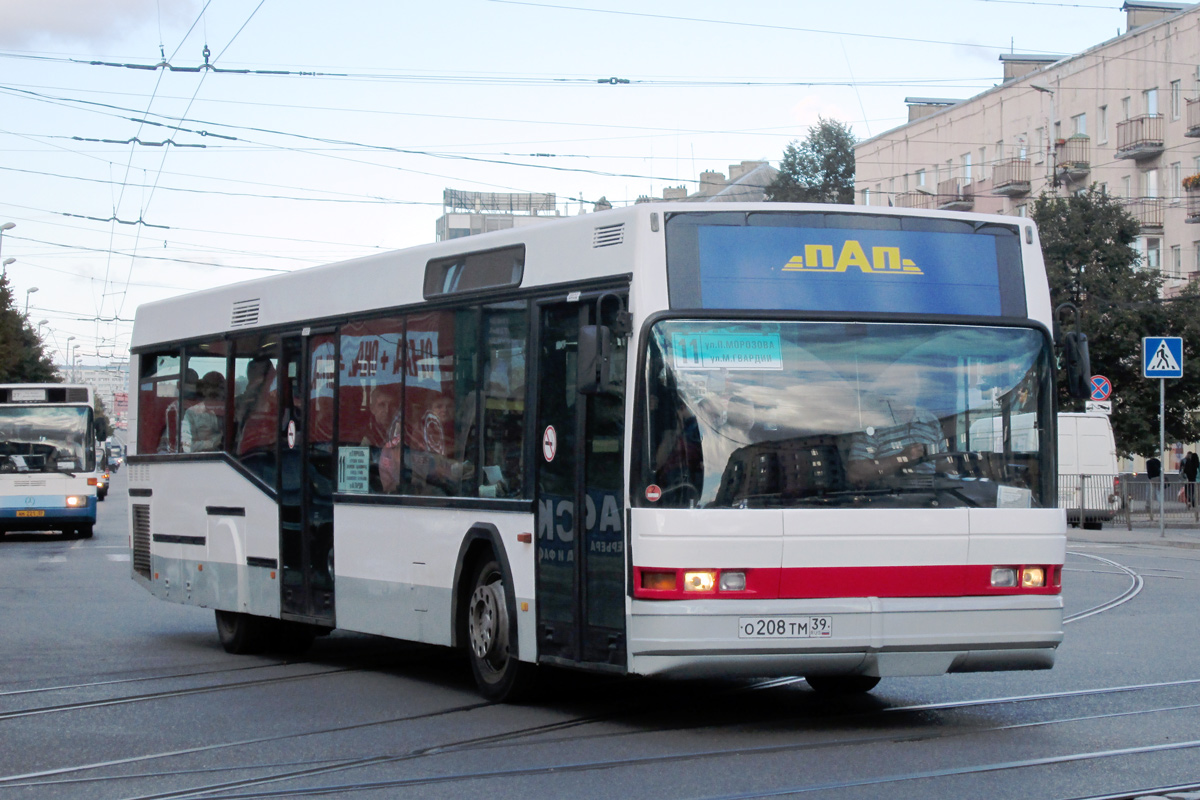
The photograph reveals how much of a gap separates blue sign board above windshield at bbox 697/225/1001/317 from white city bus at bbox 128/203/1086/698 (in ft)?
0.04

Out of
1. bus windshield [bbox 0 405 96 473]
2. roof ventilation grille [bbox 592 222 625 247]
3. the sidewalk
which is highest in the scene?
roof ventilation grille [bbox 592 222 625 247]

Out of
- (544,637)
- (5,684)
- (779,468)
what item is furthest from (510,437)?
(5,684)

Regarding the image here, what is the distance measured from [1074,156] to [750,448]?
5352 cm

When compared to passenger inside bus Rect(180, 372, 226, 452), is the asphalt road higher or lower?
lower

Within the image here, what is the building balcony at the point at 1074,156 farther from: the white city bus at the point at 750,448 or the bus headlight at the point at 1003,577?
the bus headlight at the point at 1003,577

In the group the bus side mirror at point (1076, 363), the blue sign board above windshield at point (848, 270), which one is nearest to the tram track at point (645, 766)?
the bus side mirror at point (1076, 363)

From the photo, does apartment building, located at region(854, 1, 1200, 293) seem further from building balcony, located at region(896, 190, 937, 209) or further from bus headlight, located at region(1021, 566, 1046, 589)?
bus headlight, located at region(1021, 566, 1046, 589)

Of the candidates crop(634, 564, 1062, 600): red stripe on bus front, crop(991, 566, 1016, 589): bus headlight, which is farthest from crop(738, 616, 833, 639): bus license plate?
crop(991, 566, 1016, 589): bus headlight

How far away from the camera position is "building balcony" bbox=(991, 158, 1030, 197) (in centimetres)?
6309

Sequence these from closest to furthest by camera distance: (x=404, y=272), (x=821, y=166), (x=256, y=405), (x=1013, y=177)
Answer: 1. (x=404, y=272)
2. (x=256, y=405)
3. (x=1013, y=177)
4. (x=821, y=166)

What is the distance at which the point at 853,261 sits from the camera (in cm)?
900

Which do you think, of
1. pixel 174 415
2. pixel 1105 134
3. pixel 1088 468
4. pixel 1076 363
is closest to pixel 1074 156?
pixel 1105 134

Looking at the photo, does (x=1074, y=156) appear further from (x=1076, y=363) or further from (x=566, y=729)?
(x=566, y=729)

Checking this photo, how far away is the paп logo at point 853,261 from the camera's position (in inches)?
352
